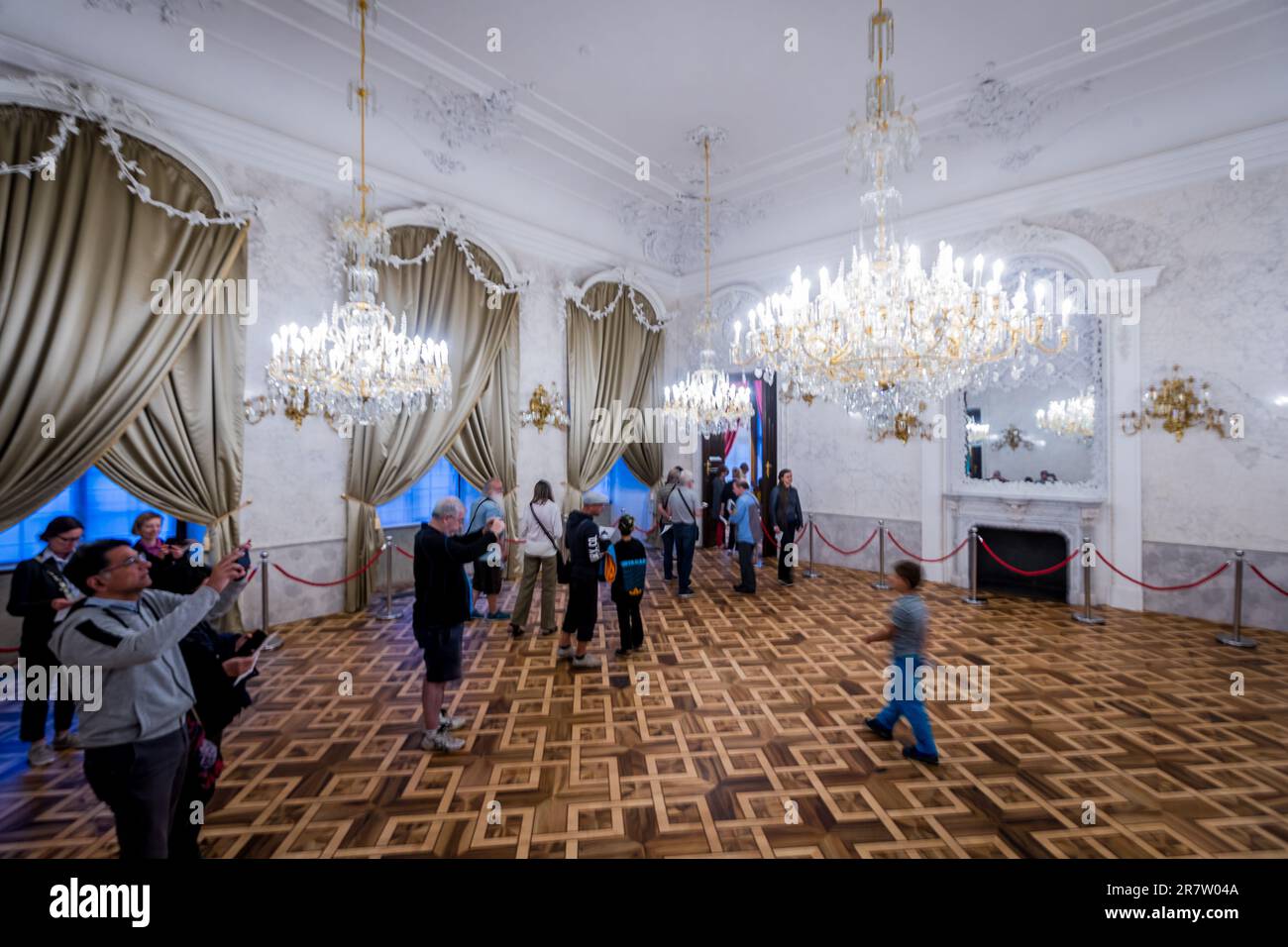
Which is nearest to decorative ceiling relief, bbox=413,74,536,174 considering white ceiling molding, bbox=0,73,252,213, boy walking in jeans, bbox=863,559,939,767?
white ceiling molding, bbox=0,73,252,213

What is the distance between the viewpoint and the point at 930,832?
8.73 ft

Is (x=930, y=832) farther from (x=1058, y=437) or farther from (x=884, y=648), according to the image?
(x=1058, y=437)

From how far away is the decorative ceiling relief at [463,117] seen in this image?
5809 mm

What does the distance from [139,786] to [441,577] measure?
1.61 meters

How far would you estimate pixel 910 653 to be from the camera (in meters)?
3.34

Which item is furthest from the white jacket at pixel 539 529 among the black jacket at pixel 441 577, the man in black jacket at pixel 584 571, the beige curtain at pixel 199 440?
the beige curtain at pixel 199 440

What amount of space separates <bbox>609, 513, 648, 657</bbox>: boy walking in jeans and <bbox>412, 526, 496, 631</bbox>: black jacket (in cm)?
167

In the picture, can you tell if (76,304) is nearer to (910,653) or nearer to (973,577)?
(910,653)

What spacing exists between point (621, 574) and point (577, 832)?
7.62 ft

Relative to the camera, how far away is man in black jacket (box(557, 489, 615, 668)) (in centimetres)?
458

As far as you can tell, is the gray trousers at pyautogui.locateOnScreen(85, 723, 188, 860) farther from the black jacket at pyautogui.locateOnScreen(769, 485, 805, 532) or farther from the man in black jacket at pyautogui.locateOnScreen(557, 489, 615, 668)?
the black jacket at pyautogui.locateOnScreen(769, 485, 805, 532)

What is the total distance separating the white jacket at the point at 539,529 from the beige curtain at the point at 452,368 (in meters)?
2.27

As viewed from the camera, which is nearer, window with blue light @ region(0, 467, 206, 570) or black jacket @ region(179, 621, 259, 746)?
black jacket @ region(179, 621, 259, 746)
